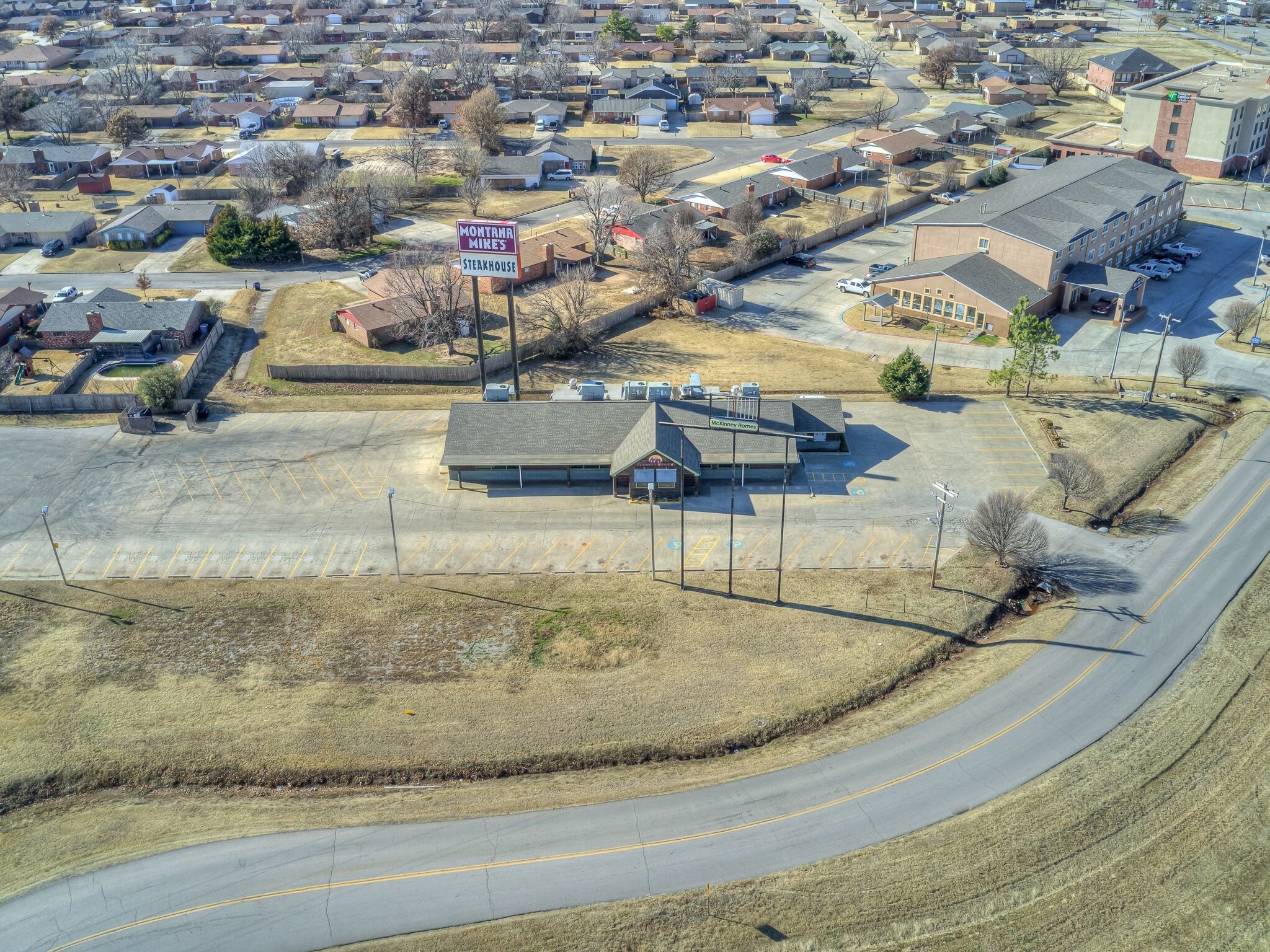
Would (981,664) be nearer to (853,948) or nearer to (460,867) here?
(853,948)

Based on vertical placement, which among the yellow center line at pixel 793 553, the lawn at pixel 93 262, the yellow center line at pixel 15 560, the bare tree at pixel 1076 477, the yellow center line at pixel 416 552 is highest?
the lawn at pixel 93 262

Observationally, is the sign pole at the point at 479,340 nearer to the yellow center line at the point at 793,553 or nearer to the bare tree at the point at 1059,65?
the yellow center line at the point at 793,553

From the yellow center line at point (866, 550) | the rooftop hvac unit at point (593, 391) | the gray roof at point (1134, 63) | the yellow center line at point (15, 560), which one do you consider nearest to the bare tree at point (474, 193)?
the rooftop hvac unit at point (593, 391)

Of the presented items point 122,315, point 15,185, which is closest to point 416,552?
point 122,315

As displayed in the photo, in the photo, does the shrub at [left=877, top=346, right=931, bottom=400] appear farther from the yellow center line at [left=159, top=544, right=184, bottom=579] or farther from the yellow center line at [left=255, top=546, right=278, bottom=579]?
the yellow center line at [left=159, top=544, right=184, bottom=579]

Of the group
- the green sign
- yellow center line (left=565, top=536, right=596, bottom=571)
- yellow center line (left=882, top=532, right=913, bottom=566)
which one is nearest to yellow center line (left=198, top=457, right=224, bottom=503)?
yellow center line (left=565, top=536, right=596, bottom=571)

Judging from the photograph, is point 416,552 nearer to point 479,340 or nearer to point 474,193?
point 479,340
